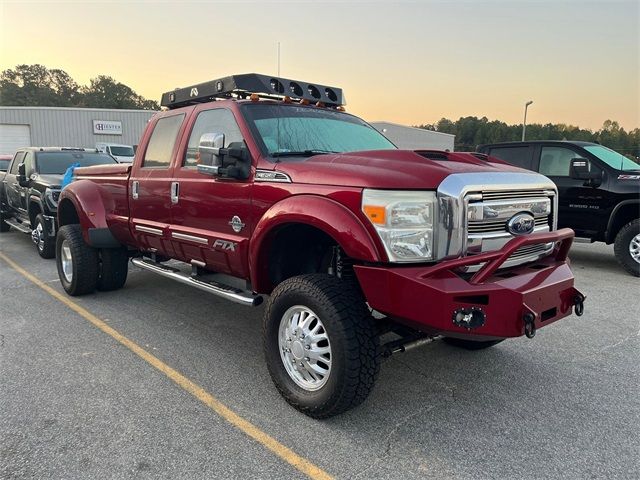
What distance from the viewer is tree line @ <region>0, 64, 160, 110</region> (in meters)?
74.6

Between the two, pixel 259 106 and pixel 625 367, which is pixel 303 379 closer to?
pixel 259 106

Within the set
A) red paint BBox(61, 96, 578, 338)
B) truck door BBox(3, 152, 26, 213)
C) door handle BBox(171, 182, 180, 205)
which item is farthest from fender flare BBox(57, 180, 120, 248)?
truck door BBox(3, 152, 26, 213)

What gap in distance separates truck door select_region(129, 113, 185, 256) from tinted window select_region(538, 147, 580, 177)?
20.9 feet

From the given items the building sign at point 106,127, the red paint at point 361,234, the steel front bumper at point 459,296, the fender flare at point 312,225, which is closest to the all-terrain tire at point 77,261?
the red paint at point 361,234

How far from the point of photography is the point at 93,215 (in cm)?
558

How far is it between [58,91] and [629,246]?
9055cm

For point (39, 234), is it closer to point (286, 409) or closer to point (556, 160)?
point (286, 409)

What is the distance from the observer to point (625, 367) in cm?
400

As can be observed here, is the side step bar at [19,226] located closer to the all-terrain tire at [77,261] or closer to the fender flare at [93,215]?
the all-terrain tire at [77,261]

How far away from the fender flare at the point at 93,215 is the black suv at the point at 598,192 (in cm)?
658

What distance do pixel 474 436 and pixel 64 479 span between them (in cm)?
229

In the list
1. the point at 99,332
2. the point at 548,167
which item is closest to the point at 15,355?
the point at 99,332

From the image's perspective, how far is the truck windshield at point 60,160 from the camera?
877 centimetres

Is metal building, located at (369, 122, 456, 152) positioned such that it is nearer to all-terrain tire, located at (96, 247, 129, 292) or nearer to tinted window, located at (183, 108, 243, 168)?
all-terrain tire, located at (96, 247, 129, 292)
